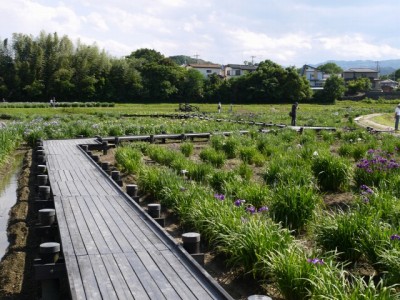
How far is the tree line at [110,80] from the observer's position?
51.5 m

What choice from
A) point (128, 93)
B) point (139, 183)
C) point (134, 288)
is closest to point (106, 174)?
point (139, 183)

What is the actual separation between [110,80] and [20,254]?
51644 millimetres

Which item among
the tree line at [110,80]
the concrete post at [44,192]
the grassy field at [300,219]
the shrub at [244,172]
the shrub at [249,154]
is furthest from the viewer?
the tree line at [110,80]

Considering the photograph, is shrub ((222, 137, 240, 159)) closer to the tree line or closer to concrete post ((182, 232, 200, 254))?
concrete post ((182, 232, 200, 254))

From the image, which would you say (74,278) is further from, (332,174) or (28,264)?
(332,174)

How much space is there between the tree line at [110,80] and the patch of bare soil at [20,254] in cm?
4423

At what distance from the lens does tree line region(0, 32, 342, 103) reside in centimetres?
5150

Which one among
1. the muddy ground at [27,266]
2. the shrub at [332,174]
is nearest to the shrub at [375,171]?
the shrub at [332,174]

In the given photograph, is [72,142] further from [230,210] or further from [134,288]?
[134,288]

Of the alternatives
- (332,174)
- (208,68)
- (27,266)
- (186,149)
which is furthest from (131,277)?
(208,68)

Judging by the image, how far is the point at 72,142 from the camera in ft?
52.3

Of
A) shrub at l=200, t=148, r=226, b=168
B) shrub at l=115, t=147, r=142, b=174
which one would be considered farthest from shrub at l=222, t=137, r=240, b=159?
shrub at l=115, t=147, r=142, b=174

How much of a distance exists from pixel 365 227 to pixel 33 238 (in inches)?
203

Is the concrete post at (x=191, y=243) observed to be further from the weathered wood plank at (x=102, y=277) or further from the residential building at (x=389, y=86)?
the residential building at (x=389, y=86)
